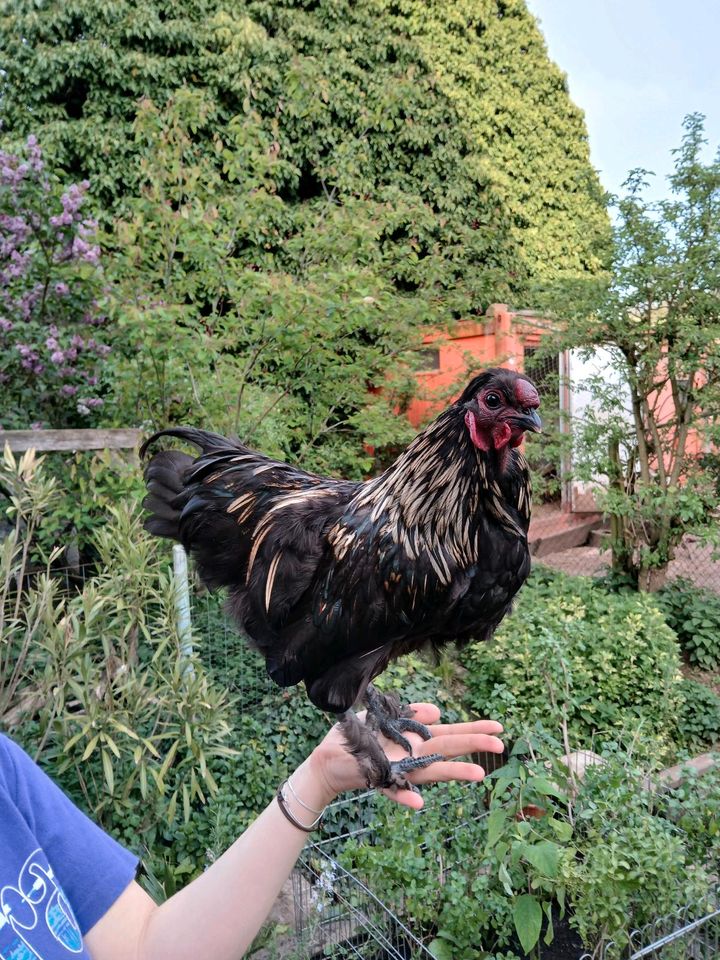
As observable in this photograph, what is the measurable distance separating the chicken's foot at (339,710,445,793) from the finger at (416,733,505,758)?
37 millimetres

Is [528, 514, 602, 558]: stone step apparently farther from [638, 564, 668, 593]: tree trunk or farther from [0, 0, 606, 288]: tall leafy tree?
[0, 0, 606, 288]: tall leafy tree

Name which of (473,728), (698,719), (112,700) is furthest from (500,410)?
(698,719)

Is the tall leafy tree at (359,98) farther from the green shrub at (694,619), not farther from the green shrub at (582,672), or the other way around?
the green shrub at (582,672)

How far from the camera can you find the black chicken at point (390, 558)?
1504 mm

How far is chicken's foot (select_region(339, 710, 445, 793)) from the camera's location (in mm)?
1479

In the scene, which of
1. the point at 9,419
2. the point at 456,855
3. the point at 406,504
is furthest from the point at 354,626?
the point at 9,419

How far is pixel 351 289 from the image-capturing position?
449 centimetres

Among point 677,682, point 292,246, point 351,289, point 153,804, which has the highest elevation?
point 292,246

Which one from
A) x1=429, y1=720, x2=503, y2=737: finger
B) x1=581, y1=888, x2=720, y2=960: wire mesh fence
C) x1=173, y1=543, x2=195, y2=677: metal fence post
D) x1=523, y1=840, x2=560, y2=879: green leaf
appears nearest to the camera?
x1=429, y1=720, x2=503, y2=737: finger

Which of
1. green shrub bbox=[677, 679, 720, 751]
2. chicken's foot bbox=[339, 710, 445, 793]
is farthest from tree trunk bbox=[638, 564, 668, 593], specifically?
chicken's foot bbox=[339, 710, 445, 793]

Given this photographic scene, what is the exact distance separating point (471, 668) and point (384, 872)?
95.9 inches

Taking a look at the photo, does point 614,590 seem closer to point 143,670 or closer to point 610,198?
point 610,198

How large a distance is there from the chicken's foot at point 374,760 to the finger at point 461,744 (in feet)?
0.12

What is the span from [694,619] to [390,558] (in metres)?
4.87
